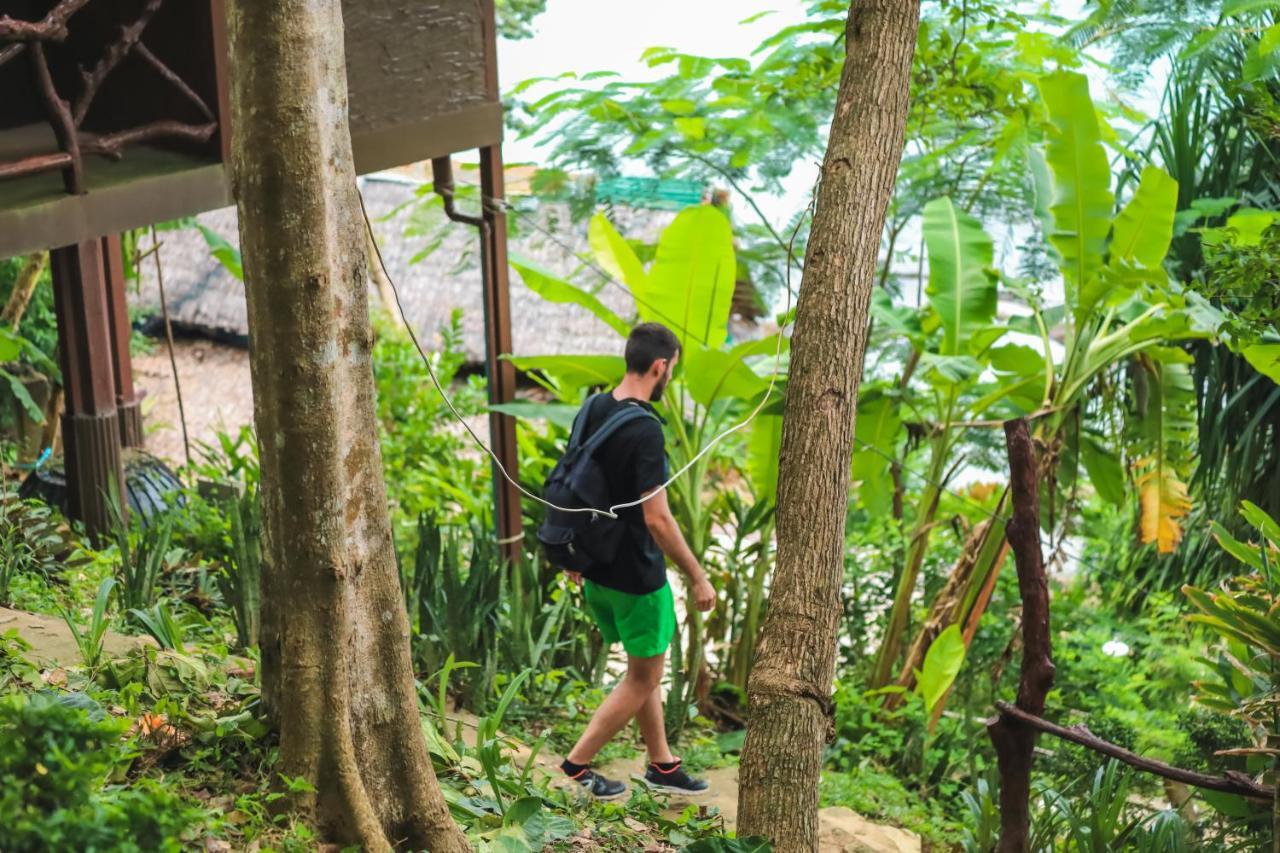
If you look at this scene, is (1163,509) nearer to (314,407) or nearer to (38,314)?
(314,407)

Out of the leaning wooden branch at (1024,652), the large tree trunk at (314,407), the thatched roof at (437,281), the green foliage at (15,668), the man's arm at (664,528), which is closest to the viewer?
the large tree trunk at (314,407)

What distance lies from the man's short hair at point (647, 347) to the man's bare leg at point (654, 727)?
1187 millimetres

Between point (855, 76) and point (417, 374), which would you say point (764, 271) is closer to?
point (417, 374)

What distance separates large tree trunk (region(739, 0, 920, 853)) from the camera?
2904 mm

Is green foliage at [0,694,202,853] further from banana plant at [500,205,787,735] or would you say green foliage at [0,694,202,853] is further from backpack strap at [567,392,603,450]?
banana plant at [500,205,787,735]

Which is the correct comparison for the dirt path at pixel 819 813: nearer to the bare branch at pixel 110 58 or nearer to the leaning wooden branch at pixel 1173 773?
the leaning wooden branch at pixel 1173 773

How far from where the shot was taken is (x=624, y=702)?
4.24 meters

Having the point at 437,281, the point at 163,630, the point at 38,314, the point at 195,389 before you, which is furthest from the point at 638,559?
the point at 195,389

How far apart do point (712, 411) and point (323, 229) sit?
3.58 metres

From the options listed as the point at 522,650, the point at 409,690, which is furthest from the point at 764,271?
the point at 409,690

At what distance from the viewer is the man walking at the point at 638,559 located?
4.09 m

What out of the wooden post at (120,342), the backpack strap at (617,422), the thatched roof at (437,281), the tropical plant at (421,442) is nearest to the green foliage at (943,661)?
the backpack strap at (617,422)

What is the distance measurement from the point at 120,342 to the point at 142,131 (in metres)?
Result: 2.99

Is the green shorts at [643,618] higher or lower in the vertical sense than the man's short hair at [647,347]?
lower
